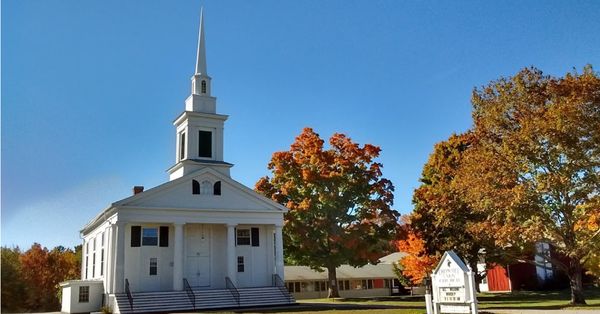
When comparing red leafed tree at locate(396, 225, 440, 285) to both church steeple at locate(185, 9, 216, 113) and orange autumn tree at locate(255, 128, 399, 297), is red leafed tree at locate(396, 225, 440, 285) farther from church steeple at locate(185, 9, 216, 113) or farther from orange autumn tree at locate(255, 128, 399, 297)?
church steeple at locate(185, 9, 216, 113)

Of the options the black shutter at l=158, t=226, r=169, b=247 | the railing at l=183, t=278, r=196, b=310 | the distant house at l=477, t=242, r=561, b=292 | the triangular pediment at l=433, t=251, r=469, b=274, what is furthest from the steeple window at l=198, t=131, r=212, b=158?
the distant house at l=477, t=242, r=561, b=292

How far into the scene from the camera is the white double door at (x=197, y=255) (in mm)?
34875

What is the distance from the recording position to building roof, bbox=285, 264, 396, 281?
51.1m

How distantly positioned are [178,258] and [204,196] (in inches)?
171

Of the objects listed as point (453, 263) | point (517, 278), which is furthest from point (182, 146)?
point (517, 278)

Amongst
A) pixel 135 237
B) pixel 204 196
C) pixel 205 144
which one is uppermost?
pixel 205 144

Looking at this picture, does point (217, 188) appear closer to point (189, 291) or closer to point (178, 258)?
point (178, 258)

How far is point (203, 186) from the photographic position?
35438mm

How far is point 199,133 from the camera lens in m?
39.4

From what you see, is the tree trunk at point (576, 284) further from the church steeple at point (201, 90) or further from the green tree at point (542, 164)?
the church steeple at point (201, 90)

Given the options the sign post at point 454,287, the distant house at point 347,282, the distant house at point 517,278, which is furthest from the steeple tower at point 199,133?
the distant house at point 517,278

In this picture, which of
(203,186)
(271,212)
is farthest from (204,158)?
(271,212)

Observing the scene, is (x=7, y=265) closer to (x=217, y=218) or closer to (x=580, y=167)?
(x=217, y=218)

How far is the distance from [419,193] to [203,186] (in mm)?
18484
